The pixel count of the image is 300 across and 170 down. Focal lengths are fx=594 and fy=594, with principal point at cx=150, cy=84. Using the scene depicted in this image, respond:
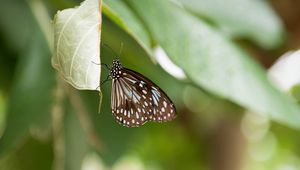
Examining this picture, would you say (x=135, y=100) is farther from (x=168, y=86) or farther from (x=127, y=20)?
(x=168, y=86)

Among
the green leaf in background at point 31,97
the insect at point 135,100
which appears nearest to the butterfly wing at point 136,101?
the insect at point 135,100

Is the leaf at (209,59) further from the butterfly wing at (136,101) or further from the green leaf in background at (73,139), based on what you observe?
the green leaf in background at (73,139)

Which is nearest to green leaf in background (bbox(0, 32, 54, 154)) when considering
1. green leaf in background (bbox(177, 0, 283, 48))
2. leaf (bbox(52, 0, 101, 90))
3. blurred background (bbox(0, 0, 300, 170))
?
blurred background (bbox(0, 0, 300, 170))

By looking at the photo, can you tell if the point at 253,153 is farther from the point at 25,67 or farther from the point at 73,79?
the point at 73,79

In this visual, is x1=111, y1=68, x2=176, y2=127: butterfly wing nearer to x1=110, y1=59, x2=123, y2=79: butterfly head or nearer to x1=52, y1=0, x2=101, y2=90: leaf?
x1=110, y1=59, x2=123, y2=79: butterfly head

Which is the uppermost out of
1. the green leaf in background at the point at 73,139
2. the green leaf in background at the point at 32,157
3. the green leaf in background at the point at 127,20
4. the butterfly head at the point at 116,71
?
the green leaf in background at the point at 127,20

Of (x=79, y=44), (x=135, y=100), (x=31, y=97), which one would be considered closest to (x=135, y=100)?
(x=135, y=100)

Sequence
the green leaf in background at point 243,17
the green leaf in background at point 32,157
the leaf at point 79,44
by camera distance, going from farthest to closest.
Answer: the green leaf in background at point 32,157, the green leaf in background at point 243,17, the leaf at point 79,44
